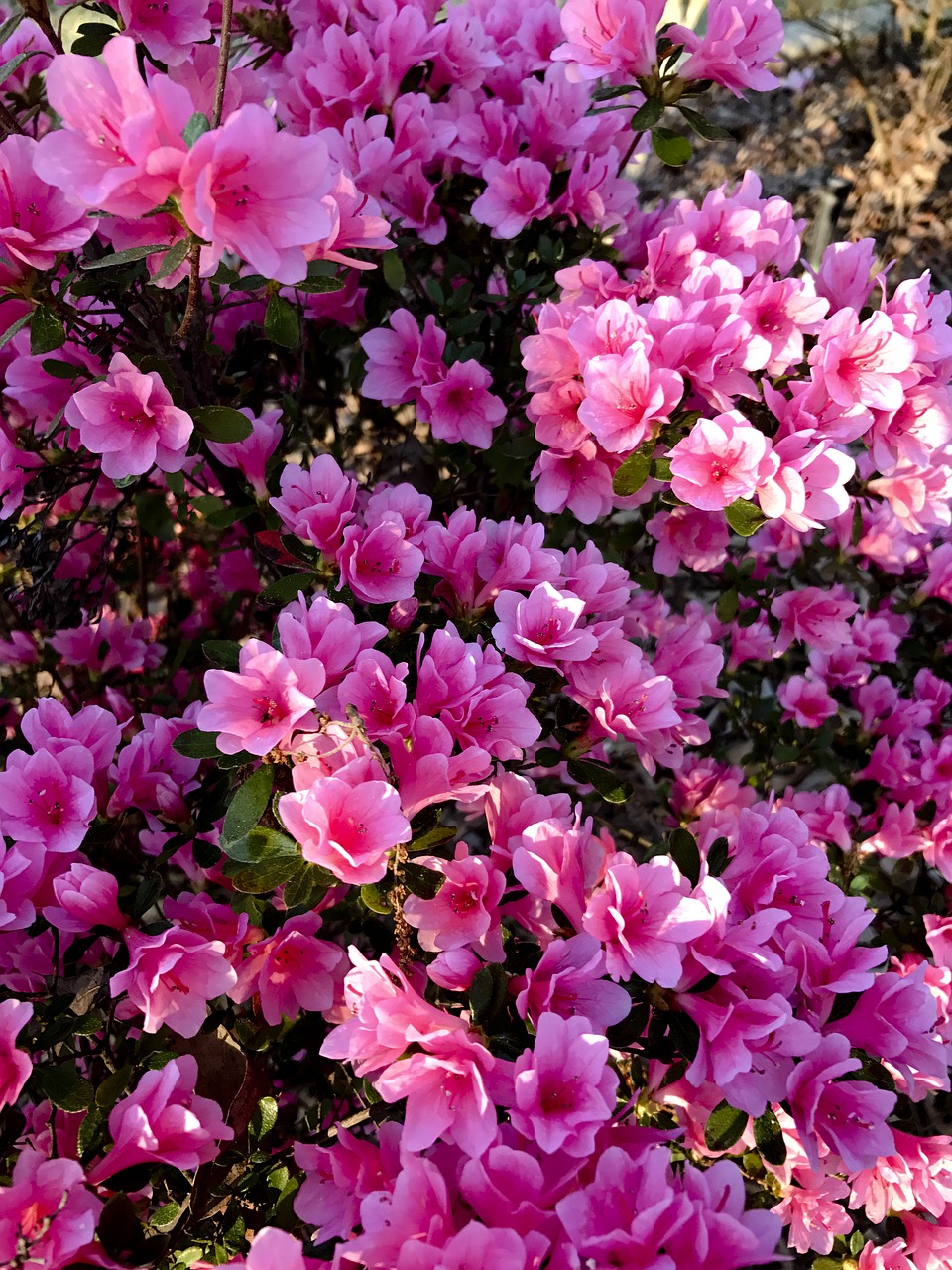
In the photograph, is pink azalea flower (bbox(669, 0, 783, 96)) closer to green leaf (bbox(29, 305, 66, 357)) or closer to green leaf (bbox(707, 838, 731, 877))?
green leaf (bbox(29, 305, 66, 357))

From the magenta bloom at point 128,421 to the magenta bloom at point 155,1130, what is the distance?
708 mm

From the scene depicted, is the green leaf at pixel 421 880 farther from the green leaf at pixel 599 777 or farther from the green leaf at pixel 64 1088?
the green leaf at pixel 64 1088

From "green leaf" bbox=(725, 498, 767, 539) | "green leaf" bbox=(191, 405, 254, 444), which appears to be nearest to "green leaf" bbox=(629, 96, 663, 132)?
"green leaf" bbox=(725, 498, 767, 539)

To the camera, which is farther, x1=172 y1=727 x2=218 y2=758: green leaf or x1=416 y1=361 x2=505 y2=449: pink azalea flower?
x1=416 y1=361 x2=505 y2=449: pink azalea flower

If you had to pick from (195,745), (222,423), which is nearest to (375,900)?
(195,745)

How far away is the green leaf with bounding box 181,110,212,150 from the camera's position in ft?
2.93

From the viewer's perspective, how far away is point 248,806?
1.04 meters

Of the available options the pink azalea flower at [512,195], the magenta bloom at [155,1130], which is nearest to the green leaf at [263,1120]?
the magenta bloom at [155,1130]

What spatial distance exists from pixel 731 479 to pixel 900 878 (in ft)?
3.45

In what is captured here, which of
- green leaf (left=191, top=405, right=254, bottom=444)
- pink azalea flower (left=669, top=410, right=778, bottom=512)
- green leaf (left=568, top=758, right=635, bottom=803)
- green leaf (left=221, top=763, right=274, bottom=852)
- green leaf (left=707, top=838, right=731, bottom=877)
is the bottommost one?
green leaf (left=568, top=758, right=635, bottom=803)

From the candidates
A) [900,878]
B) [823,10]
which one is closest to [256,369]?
[900,878]

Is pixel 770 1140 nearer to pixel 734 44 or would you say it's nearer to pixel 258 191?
pixel 258 191

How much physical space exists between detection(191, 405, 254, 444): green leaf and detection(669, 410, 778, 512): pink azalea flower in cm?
57

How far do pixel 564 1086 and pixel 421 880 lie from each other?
0.83ft
